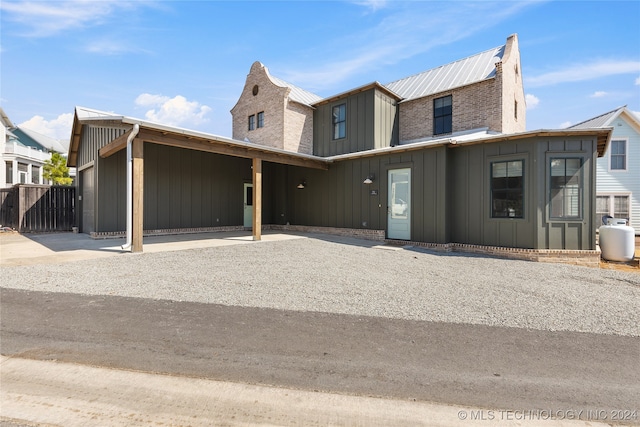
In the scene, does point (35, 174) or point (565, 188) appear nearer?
point (565, 188)

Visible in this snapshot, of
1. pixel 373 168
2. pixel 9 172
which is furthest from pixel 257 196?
pixel 9 172

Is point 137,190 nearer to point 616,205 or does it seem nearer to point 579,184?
point 579,184

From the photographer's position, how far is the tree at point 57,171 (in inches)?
910

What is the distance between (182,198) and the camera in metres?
11.9

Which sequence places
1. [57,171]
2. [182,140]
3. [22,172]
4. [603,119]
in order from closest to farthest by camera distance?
[182,140], [603,119], [22,172], [57,171]

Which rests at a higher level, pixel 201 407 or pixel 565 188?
pixel 565 188

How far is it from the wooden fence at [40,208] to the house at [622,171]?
82.6 feet

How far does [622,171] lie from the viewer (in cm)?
1438

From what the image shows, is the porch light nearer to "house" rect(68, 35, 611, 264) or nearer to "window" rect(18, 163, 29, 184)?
"house" rect(68, 35, 611, 264)

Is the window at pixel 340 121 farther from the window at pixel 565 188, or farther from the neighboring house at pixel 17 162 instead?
the neighboring house at pixel 17 162

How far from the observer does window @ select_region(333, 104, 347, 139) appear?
13.9 meters

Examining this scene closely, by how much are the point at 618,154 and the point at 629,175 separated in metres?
1.12

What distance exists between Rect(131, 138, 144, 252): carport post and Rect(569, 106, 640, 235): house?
19.3 meters

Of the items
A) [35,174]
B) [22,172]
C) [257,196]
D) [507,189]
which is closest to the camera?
[507,189]
